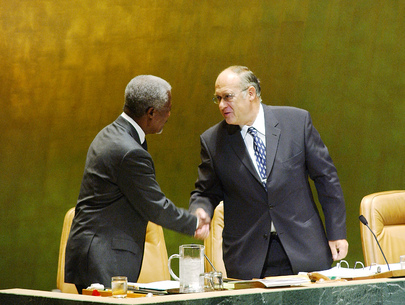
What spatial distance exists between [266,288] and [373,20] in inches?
117

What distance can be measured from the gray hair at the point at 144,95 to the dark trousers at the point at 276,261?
78 cm

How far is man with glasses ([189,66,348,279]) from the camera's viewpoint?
236cm

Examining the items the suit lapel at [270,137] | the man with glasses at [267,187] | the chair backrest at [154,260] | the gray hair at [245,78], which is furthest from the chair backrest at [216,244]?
the gray hair at [245,78]

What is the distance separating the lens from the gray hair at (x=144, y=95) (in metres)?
2.28

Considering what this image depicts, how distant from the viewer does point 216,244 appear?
298 cm

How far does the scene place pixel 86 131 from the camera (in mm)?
3799

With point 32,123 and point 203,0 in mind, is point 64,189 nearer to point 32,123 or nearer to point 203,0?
point 32,123

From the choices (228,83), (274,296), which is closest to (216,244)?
(228,83)

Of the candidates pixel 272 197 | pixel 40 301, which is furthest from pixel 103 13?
pixel 40 301

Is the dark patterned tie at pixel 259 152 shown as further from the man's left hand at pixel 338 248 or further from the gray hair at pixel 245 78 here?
the man's left hand at pixel 338 248

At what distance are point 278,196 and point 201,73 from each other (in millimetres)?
1756

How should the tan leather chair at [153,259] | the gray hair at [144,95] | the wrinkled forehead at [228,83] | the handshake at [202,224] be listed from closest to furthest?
the gray hair at [144,95] → the handshake at [202,224] → the wrinkled forehead at [228,83] → the tan leather chair at [153,259]

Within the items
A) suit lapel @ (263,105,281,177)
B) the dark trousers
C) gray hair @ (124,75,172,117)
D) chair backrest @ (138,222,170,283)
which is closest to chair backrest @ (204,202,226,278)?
chair backrest @ (138,222,170,283)

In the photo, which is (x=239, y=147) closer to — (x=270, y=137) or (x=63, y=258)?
(x=270, y=137)
